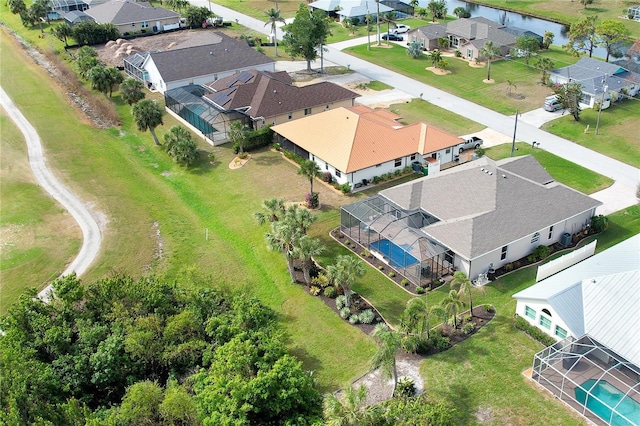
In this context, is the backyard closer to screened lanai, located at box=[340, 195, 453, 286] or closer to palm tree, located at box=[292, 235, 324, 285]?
screened lanai, located at box=[340, 195, 453, 286]

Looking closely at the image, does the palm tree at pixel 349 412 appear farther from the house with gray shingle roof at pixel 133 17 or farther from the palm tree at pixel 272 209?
the house with gray shingle roof at pixel 133 17

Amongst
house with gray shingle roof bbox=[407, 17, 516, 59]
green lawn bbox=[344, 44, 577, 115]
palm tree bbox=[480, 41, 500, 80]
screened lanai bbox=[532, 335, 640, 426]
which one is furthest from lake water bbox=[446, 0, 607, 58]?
screened lanai bbox=[532, 335, 640, 426]

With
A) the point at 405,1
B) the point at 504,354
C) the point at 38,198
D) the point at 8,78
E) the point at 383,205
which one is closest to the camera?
the point at 504,354

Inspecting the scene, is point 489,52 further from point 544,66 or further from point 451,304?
point 451,304

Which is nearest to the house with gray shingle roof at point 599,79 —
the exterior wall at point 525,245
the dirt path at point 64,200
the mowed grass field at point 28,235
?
the exterior wall at point 525,245

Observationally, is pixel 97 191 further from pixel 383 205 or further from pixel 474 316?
pixel 474 316

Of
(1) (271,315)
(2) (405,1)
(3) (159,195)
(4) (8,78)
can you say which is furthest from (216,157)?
(2) (405,1)

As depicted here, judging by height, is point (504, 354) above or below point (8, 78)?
below
